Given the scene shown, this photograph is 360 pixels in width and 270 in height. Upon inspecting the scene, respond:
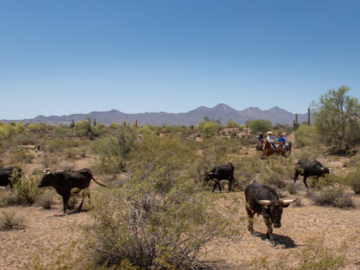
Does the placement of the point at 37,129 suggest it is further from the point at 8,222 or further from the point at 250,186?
the point at 250,186

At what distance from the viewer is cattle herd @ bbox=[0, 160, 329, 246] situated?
19.8ft

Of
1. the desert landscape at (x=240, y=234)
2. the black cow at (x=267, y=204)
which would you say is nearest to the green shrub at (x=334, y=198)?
the desert landscape at (x=240, y=234)

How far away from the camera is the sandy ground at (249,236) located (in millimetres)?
5746

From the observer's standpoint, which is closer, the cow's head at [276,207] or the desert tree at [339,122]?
the cow's head at [276,207]

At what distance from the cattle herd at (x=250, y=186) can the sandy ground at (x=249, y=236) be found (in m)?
0.46

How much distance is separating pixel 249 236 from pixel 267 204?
1.55 meters

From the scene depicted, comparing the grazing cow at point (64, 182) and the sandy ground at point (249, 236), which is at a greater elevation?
the grazing cow at point (64, 182)

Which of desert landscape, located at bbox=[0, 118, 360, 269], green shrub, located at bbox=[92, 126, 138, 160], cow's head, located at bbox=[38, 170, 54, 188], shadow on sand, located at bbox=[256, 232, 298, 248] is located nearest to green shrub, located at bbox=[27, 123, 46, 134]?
green shrub, located at bbox=[92, 126, 138, 160]

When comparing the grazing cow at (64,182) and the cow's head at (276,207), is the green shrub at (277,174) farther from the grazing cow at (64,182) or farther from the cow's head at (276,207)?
the grazing cow at (64,182)

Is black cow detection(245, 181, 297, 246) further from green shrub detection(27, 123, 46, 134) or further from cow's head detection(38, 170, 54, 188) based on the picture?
green shrub detection(27, 123, 46, 134)

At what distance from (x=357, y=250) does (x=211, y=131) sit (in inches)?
1570

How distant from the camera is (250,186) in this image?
7.36 m

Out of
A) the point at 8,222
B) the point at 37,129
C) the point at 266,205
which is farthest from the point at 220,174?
the point at 37,129

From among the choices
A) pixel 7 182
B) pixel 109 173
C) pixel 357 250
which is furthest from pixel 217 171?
pixel 7 182
